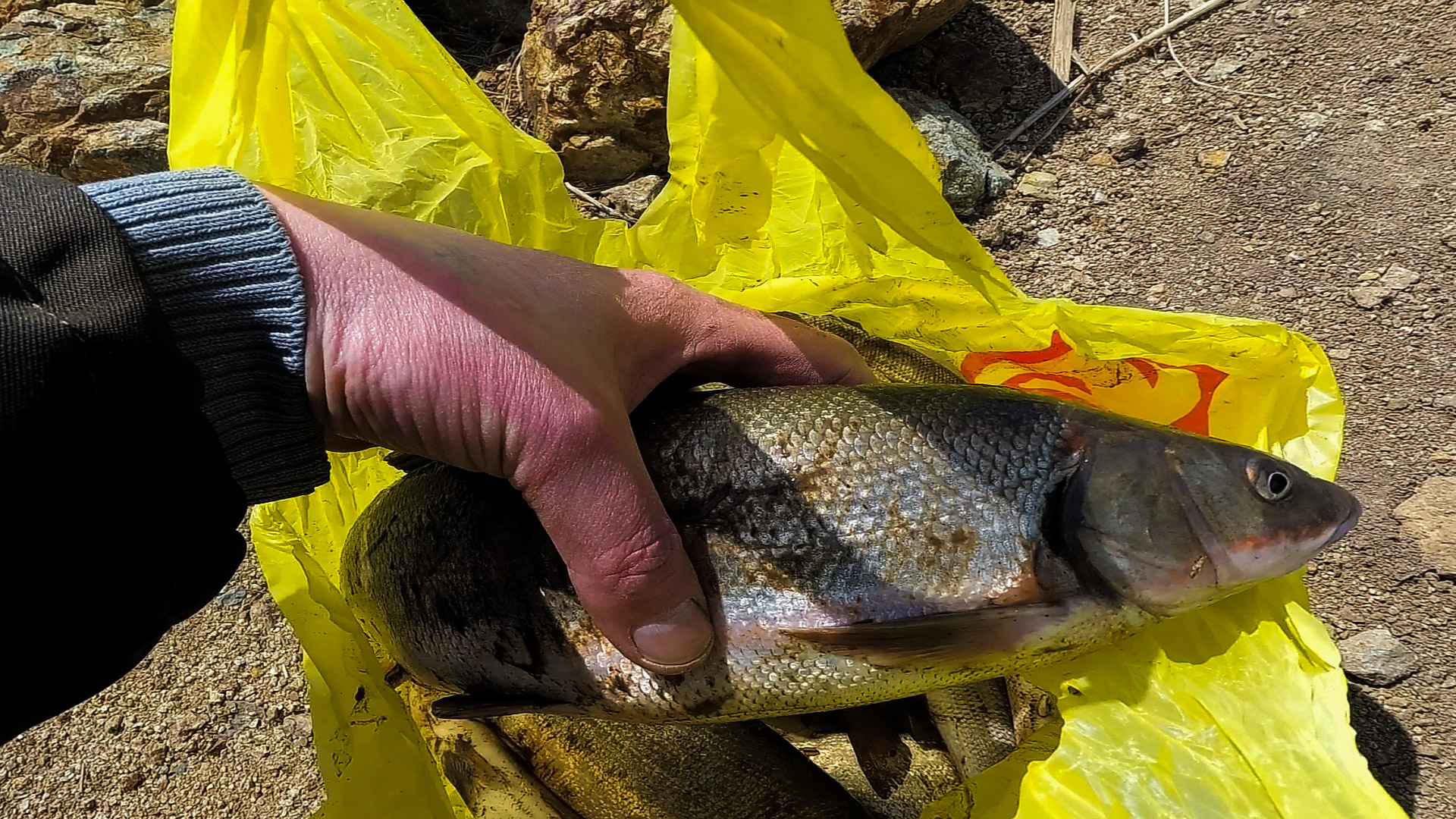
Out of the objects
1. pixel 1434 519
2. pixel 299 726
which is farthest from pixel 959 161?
pixel 299 726

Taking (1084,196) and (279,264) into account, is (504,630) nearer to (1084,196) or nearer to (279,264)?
(279,264)

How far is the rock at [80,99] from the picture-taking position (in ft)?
8.50

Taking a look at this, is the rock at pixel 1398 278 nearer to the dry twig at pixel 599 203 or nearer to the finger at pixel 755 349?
the finger at pixel 755 349

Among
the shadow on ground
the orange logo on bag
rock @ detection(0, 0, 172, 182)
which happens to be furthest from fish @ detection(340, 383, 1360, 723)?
rock @ detection(0, 0, 172, 182)

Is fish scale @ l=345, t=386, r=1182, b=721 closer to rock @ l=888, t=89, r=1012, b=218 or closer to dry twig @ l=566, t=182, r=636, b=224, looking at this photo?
rock @ l=888, t=89, r=1012, b=218

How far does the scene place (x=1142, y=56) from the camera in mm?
2600

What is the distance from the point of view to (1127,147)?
2447mm

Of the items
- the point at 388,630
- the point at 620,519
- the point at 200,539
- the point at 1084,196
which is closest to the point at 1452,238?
the point at 1084,196

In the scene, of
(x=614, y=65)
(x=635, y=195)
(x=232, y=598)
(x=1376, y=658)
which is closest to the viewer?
(x=1376, y=658)

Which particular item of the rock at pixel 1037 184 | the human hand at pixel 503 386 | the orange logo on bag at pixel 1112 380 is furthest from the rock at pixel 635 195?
the human hand at pixel 503 386

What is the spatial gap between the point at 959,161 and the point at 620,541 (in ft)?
5.21

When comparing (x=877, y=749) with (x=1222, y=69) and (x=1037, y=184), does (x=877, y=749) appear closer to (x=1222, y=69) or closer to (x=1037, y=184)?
(x=1037, y=184)

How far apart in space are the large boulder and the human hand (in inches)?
57.0

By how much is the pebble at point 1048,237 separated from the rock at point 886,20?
63 cm
